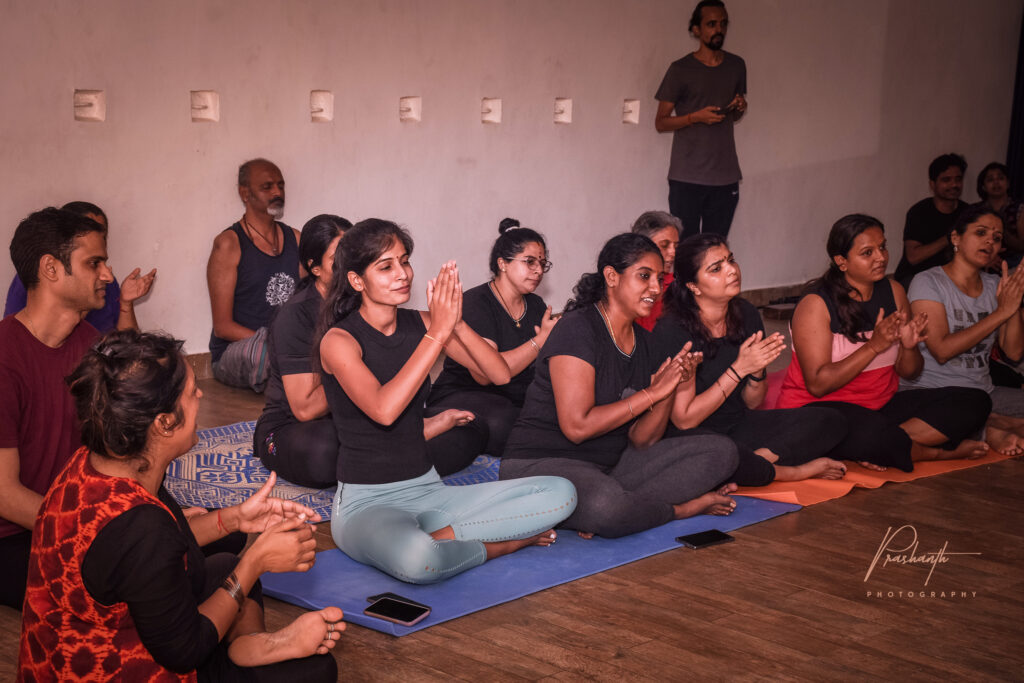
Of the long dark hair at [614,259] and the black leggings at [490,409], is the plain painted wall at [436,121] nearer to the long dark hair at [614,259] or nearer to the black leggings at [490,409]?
the black leggings at [490,409]

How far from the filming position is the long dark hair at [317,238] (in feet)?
12.8

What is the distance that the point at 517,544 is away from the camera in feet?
10.6

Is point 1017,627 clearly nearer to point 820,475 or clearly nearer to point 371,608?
point 820,475

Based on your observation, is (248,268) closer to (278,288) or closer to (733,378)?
(278,288)

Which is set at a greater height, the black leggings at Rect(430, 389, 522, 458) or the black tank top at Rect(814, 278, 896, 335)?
the black tank top at Rect(814, 278, 896, 335)

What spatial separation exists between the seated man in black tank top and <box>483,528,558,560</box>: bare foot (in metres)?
2.39

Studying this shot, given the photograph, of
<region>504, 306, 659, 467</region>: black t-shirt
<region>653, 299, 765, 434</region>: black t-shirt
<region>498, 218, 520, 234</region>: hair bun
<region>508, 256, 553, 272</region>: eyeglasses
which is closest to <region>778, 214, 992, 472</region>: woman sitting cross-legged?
<region>653, 299, 765, 434</region>: black t-shirt

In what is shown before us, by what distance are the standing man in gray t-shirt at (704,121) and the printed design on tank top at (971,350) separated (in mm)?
2819

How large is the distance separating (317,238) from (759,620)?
2035 mm

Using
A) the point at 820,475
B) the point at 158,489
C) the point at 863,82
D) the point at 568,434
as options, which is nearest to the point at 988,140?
the point at 863,82

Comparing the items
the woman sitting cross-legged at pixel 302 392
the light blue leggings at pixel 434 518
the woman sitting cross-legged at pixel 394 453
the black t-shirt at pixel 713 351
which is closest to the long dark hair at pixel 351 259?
the woman sitting cross-legged at pixel 394 453

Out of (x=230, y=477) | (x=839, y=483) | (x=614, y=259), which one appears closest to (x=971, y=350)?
(x=839, y=483)

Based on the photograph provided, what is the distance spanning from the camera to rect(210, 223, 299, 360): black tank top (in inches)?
213

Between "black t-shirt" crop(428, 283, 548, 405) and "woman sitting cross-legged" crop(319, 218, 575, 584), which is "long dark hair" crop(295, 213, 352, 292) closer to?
"black t-shirt" crop(428, 283, 548, 405)
